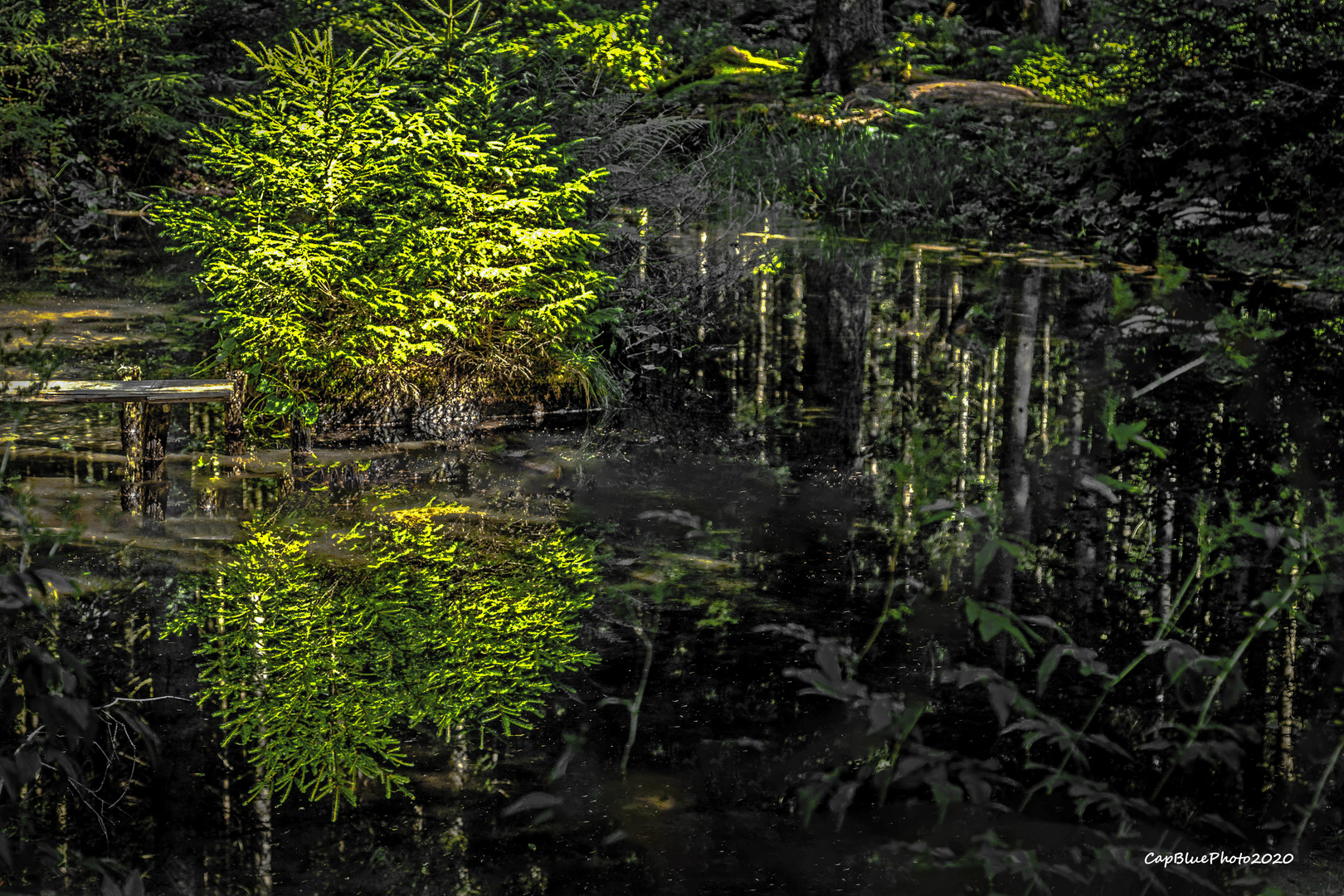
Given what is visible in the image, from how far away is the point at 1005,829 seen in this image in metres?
3.79

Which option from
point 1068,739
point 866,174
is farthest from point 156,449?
point 866,174

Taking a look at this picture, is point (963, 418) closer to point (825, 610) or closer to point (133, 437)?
point (825, 610)

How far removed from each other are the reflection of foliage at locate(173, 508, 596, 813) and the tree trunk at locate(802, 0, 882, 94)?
719 inches

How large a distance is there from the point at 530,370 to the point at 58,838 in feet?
17.0

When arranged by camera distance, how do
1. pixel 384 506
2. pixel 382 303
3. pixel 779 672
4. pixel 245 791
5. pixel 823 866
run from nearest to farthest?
pixel 823 866
pixel 245 791
pixel 779 672
pixel 384 506
pixel 382 303

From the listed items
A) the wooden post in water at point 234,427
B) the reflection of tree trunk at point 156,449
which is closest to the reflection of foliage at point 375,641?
the reflection of tree trunk at point 156,449

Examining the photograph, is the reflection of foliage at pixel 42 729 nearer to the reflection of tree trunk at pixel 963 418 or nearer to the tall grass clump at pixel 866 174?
the reflection of tree trunk at pixel 963 418

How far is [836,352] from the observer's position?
1017cm

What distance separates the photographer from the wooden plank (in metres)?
6.61

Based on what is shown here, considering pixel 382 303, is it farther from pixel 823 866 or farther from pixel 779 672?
pixel 823 866

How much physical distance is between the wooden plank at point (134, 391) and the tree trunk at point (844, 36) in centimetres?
1748

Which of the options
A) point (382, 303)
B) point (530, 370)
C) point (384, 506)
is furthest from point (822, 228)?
point (384, 506)

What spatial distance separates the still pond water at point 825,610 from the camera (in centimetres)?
359

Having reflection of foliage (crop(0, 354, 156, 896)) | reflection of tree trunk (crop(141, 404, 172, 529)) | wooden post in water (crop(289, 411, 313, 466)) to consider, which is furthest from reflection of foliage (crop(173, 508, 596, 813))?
wooden post in water (crop(289, 411, 313, 466))
